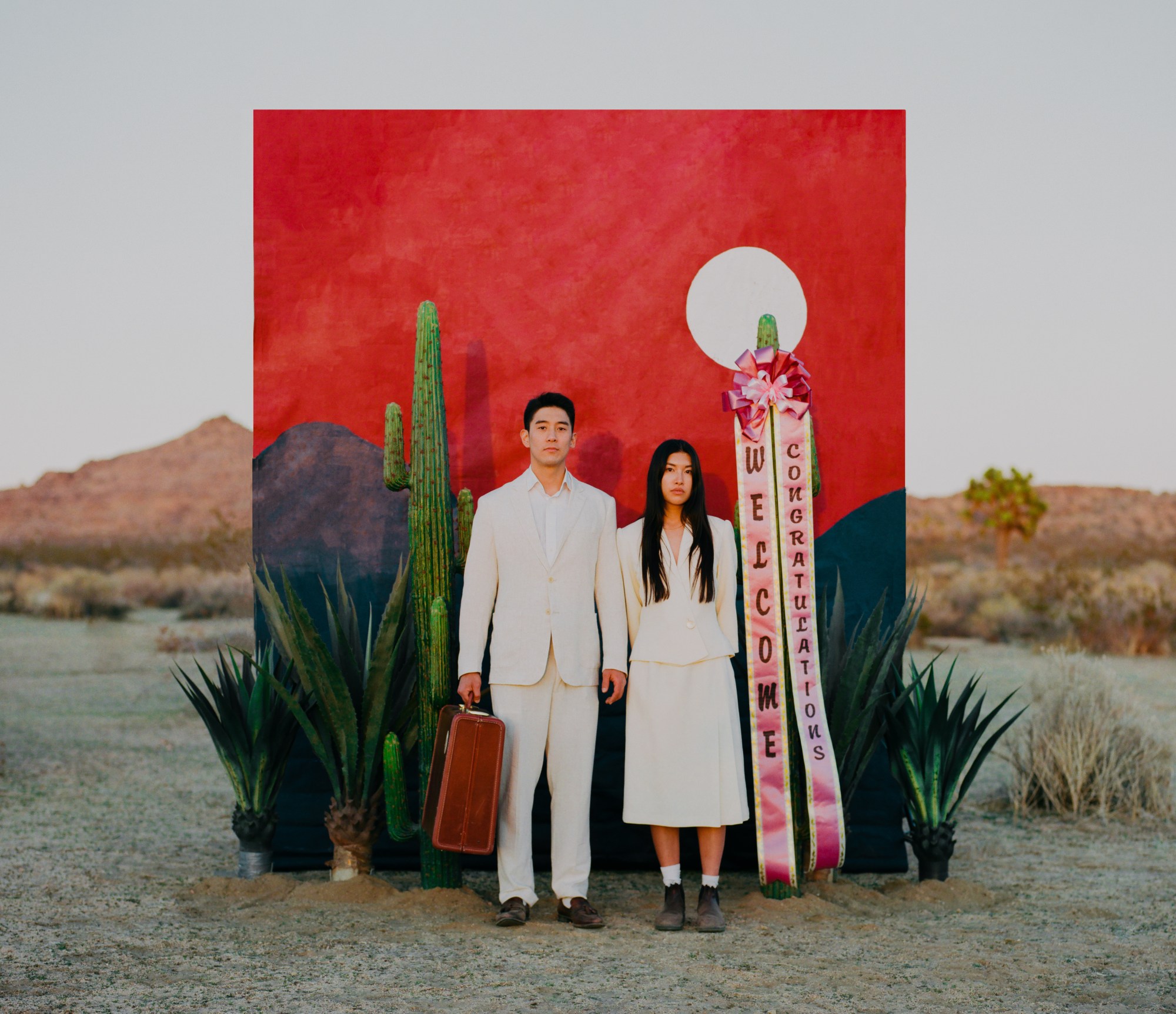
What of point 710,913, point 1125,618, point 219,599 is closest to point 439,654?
point 710,913

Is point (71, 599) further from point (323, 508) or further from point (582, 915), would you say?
point (582, 915)

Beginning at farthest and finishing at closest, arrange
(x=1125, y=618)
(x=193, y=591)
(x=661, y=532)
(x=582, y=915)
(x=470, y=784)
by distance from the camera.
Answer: (x=193, y=591)
(x=1125, y=618)
(x=661, y=532)
(x=582, y=915)
(x=470, y=784)

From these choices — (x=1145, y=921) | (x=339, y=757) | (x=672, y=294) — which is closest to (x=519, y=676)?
(x=339, y=757)

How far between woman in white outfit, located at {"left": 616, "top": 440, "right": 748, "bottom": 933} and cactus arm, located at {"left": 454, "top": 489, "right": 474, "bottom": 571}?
662mm

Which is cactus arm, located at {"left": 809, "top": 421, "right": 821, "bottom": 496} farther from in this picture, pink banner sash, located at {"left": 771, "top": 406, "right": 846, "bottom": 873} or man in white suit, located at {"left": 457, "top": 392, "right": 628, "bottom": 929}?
man in white suit, located at {"left": 457, "top": 392, "right": 628, "bottom": 929}

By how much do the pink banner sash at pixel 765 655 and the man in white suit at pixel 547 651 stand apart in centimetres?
59

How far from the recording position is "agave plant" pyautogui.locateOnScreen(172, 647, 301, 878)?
4.91 metres

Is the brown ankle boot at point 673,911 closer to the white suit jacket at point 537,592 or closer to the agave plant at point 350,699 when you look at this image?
the white suit jacket at point 537,592

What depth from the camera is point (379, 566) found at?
17.7 feet

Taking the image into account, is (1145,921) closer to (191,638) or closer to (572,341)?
(572,341)

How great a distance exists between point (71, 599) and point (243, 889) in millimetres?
20177

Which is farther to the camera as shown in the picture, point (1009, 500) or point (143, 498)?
point (143, 498)

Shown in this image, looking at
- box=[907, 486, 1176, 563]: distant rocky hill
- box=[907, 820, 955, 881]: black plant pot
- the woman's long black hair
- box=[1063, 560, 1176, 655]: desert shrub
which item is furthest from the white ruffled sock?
box=[907, 486, 1176, 563]: distant rocky hill

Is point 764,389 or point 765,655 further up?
point 764,389
